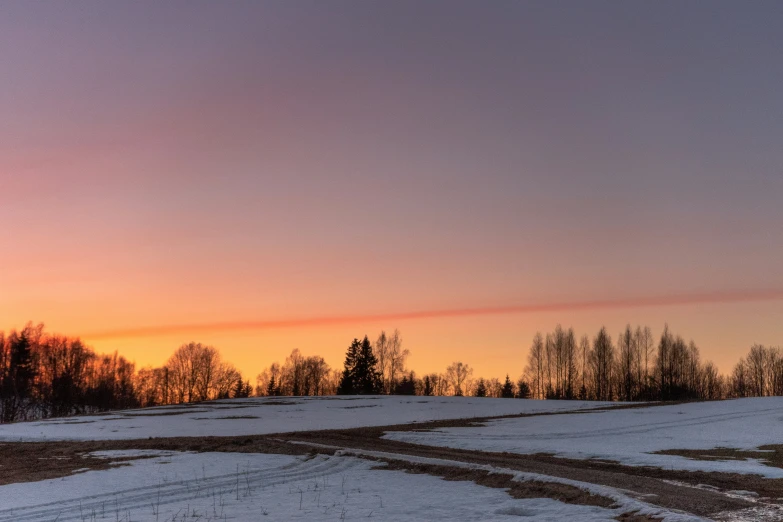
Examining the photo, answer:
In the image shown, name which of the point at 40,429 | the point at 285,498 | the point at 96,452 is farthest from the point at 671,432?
the point at 40,429

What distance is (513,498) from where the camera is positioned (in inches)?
761

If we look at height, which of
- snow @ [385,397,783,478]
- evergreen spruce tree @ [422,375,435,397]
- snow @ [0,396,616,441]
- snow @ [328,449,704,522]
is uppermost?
snow @ [328,449,704,522]

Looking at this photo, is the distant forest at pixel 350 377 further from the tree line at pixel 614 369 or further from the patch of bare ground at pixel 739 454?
the patch of bare ground at pixel 739 454

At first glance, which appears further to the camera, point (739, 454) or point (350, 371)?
point (350, 371)

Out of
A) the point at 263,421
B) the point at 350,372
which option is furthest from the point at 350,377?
the point at 263,421

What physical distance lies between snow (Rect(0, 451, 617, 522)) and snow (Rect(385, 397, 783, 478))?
10.3 m

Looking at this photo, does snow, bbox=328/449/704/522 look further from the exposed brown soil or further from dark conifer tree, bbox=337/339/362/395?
dark conifer tree, bbox=337/339/362/395

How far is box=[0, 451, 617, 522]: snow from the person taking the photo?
17.6m

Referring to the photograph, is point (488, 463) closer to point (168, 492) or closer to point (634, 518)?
point (634, 518)

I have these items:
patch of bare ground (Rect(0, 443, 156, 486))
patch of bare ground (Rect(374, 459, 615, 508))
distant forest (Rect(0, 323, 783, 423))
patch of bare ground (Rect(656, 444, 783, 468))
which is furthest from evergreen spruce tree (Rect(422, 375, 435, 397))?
patch of bare ground (Rect(374, 459, 615, 508))

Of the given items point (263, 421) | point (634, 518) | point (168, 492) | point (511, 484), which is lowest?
point (263, 421)

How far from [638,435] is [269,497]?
28895mm

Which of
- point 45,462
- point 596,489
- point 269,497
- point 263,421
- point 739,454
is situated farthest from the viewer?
point 263,421

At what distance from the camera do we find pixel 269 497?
826 inches
